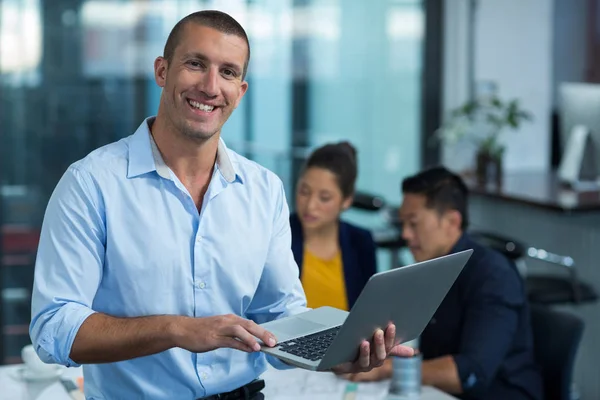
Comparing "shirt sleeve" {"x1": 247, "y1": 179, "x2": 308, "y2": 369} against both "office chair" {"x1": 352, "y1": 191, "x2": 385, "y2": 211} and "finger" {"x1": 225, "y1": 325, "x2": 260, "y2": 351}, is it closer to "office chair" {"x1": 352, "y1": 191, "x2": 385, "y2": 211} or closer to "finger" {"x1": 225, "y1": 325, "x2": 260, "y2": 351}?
"finger" {"x1": 225, "y1": 325, "x2": 260, "y2": 351}

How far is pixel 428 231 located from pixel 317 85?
2.20 meters

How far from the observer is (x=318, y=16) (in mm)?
4961

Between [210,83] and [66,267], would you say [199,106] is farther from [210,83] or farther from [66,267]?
[66,267]

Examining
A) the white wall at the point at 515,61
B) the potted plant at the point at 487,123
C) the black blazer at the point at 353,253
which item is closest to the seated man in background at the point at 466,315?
the black blazer at the point at 353,253

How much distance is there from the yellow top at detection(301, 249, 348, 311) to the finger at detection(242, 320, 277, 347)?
1.41 metres

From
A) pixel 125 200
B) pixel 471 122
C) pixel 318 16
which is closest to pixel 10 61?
pixel 318 16

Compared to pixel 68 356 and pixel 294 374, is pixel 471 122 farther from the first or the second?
pixel 68 356

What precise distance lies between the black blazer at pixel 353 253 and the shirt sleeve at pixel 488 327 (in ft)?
1.84

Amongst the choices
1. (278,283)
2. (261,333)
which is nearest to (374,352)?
(261,333)

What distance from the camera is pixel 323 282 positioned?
319cm

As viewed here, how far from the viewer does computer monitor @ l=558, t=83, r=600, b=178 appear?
468 cm

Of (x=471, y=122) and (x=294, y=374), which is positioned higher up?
(x=471, y=122)

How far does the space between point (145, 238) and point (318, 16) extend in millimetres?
3309

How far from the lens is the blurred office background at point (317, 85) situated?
445 cm
